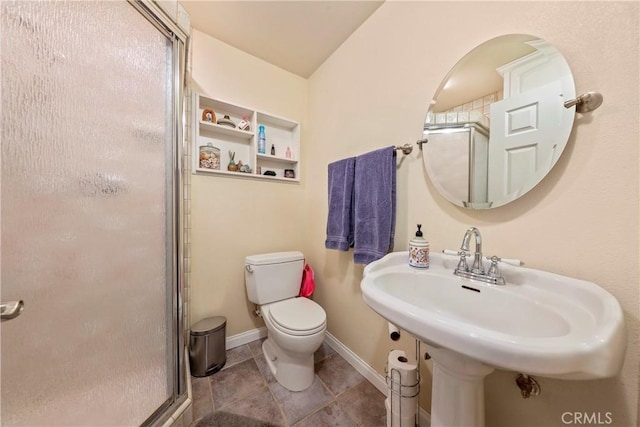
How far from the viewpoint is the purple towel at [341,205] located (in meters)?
1.30

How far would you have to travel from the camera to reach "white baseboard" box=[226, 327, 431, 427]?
3.81 feet

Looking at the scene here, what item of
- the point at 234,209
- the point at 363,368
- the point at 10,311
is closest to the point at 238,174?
the point at 234,209

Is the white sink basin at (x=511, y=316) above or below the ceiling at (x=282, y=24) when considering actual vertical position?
below

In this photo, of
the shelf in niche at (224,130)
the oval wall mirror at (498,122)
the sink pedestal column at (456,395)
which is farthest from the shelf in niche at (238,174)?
the sink pedestal column at (456,395)

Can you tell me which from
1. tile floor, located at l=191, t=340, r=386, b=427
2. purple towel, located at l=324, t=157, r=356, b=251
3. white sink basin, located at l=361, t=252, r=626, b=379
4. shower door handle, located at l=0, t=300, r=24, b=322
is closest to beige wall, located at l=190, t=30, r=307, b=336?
tile floor, located at l=191, t=340, r=386, b=427

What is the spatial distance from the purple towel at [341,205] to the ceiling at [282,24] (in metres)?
0.88

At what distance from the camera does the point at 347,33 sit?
141 centimetres

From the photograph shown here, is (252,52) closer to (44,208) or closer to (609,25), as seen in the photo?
(44,208)

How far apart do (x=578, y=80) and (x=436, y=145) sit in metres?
0.42

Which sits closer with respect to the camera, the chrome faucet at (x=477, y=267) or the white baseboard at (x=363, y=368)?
the chrome faucet at (x=477, y=267)

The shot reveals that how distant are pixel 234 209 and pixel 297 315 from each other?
877mm

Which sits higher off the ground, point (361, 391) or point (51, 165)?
point (51, 165)

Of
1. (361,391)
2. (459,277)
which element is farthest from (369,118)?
(361,391)

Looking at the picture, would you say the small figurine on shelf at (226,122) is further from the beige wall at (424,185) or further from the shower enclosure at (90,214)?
the shower enclosure at (90,214)
